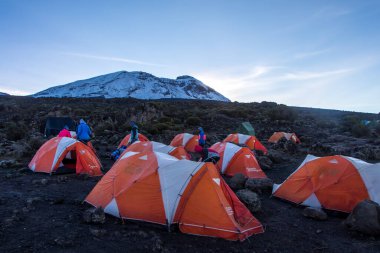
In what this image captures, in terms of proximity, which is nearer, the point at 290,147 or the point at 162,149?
the point at 162,149

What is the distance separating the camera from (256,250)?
5.73 m

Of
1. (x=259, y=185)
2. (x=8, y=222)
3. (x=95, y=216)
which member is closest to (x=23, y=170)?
(x=8, y=222)

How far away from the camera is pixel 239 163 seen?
11.7m

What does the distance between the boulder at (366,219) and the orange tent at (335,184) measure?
1045mm

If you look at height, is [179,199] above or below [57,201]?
above

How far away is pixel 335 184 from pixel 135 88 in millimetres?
84556

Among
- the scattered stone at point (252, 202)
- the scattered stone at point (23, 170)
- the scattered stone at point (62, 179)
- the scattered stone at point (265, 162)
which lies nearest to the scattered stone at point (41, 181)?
the scattered stone at point (62, 179)

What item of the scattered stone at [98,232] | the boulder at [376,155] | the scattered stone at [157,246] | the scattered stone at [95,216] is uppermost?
the boulder at [376,155]

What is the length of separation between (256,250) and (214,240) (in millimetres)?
768

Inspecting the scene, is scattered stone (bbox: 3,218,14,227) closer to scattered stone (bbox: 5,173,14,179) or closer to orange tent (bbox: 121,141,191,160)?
scattered stone (bbox: 5,173,14,179)

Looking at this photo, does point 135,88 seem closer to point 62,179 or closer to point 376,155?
point 376,155

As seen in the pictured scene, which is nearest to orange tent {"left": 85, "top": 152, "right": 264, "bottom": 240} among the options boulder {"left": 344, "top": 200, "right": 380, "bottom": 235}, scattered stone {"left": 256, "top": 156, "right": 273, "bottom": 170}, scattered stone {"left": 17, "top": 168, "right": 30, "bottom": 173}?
boulder {"left": 344, "top": 200, "right": 380, "bottom": 235}

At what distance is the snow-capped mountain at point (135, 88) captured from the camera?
81469 mm

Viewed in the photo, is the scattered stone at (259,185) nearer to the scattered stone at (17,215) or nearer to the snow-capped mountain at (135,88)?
the scattered stone at (17,215)
